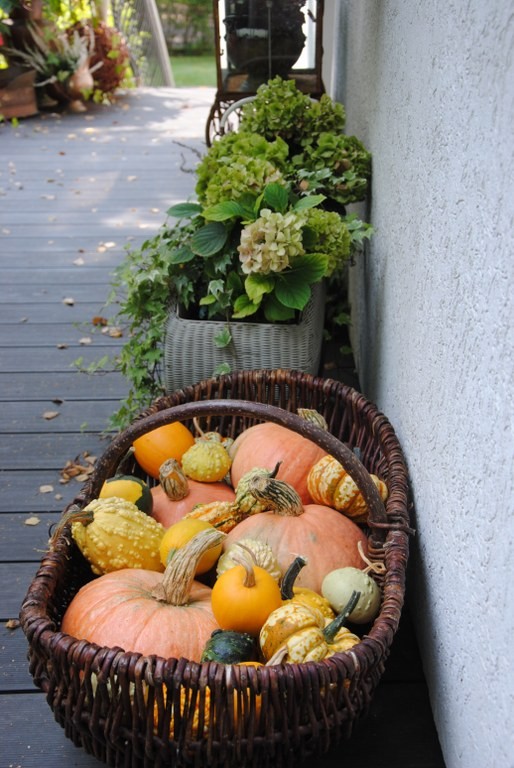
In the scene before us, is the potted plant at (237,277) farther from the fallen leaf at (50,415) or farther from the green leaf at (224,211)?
the fallen leaf at (50,415)

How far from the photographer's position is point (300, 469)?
73.2 inches

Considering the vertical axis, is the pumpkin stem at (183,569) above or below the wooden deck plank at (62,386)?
above

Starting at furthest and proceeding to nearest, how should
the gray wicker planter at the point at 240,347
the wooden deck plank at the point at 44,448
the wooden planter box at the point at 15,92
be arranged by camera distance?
the wooden planter box at the point at 15,92
the wooden deck plank at the point at 44,448
the gray wicker planter at the point at 240,347

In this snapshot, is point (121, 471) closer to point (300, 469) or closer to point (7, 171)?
point (300, 469)

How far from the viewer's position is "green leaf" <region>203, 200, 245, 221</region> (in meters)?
2.21

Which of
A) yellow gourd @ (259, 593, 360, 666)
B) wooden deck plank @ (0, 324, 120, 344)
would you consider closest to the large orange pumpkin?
yellow gourd @ (259, 593, 360, 666)

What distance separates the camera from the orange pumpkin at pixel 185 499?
1804mm

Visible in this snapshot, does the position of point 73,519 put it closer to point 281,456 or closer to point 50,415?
point 281,456

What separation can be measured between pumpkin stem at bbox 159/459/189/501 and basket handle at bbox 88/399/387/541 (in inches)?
5.1

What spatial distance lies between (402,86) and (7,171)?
13.6 ft

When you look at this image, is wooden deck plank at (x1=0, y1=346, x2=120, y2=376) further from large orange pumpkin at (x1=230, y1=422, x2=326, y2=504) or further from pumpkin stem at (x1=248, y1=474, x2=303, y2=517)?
pumpkin stem at (x1=248, y1=474, x2=303, y2=517)

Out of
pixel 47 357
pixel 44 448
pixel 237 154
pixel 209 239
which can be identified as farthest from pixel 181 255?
pixel 47 357

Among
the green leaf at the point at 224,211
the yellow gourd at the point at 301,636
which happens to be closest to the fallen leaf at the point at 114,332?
the green leaf at the point at 224,211

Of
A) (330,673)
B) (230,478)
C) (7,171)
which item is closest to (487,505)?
(330,673)
